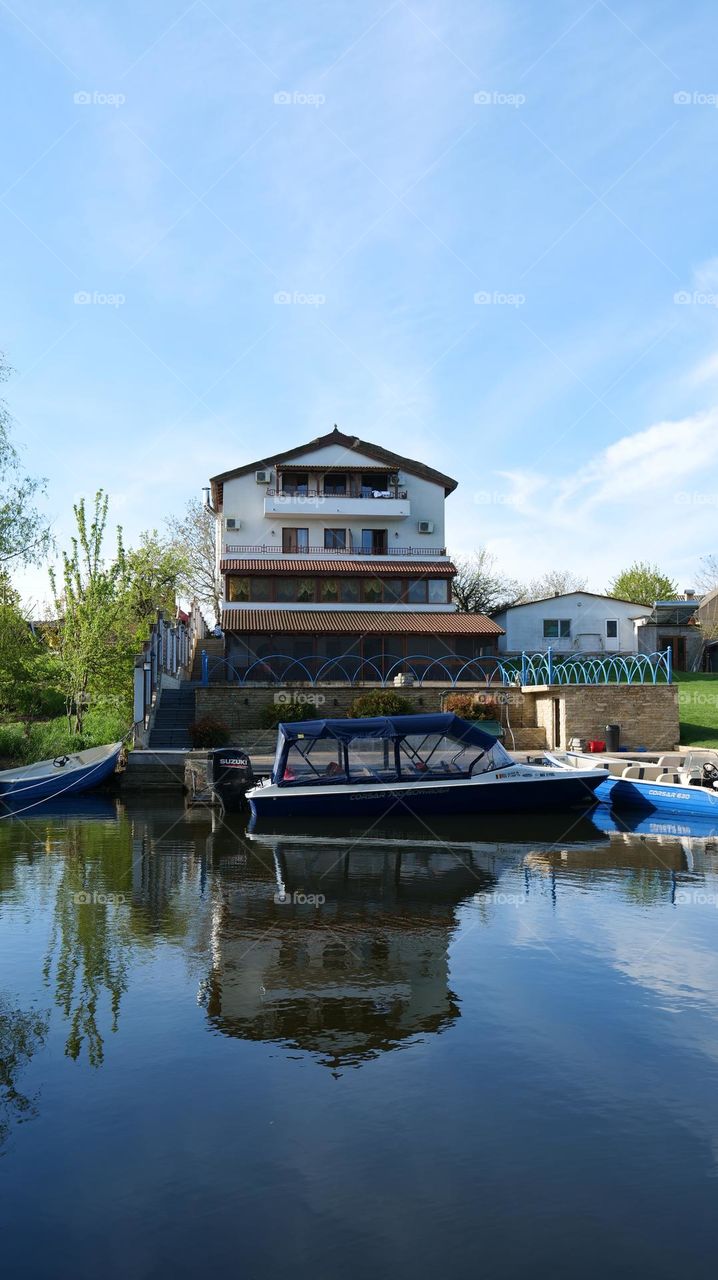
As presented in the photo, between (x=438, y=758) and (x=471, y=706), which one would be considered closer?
(x=438, y=758)

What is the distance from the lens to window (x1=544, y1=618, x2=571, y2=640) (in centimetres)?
5350

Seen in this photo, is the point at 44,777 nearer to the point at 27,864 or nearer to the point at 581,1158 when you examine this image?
the point at 27,864

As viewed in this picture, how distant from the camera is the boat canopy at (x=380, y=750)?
21219mm

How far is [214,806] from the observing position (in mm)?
24094

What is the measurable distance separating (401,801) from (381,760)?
1037mm

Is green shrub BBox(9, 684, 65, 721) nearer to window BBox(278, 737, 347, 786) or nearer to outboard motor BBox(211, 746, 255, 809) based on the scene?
outboard motor BBox(211, 746, 255, 809)

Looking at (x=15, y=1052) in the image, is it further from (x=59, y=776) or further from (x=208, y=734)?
(x=208, y=734)

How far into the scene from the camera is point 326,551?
52.1m

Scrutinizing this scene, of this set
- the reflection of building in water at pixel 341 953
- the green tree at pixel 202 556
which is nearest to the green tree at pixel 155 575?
the green tree at pixel 202 556

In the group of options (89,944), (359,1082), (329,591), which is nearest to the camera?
(359,1082)

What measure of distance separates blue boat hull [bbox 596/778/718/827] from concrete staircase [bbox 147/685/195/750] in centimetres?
1498

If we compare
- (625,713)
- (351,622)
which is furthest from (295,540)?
(625,713)

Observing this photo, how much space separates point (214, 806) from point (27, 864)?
26.7ft

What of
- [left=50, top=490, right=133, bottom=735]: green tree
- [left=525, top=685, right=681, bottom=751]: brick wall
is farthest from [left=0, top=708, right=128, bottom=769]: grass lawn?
[left=525, top=685, right=681, bottom=751]: brick wall
